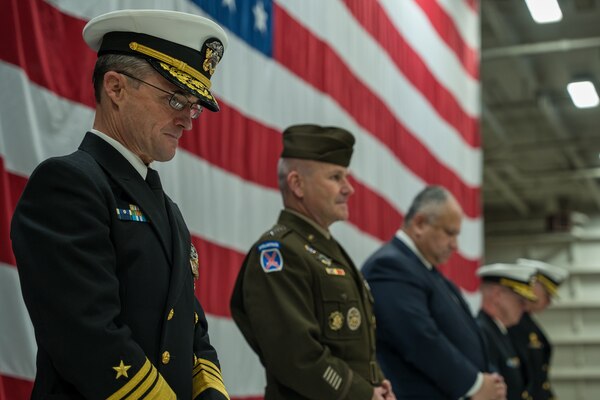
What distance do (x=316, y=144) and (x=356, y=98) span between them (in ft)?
5.13

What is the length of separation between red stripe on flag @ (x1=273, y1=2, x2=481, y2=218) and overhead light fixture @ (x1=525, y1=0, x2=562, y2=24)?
76.9 inches

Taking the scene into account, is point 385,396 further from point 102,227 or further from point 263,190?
point 102,227

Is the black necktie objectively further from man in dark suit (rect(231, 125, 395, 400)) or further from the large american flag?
man in dark suit (rect(231, 125, 395, 400))

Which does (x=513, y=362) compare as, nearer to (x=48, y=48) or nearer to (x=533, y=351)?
(x=533, y=351)

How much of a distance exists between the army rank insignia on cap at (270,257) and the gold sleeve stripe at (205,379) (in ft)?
2.11

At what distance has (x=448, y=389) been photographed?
9.71 feet

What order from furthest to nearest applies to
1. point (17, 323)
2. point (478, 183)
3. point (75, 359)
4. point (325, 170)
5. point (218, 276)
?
1. point (478, 183)
2. point (218, 276)
3. point (325, 170)
4. point (17, 323)
5. point (75, 359)

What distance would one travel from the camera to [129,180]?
61.4 inches

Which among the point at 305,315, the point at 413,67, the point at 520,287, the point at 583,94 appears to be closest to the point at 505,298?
the point at 520,287

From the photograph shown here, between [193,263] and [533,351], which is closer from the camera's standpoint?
[193,263]

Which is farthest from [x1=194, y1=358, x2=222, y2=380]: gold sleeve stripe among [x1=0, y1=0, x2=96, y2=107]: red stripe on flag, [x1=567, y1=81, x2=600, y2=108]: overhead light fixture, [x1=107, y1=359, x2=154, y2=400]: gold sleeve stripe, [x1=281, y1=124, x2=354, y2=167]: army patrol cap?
[x1=567, y1=81, x2=600, y2=108]: overhead light fixture

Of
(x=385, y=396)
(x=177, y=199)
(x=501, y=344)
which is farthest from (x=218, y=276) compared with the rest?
(x=501, y=344)

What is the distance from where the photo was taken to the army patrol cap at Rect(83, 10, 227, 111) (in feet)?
5.25

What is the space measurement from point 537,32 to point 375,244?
481cm
